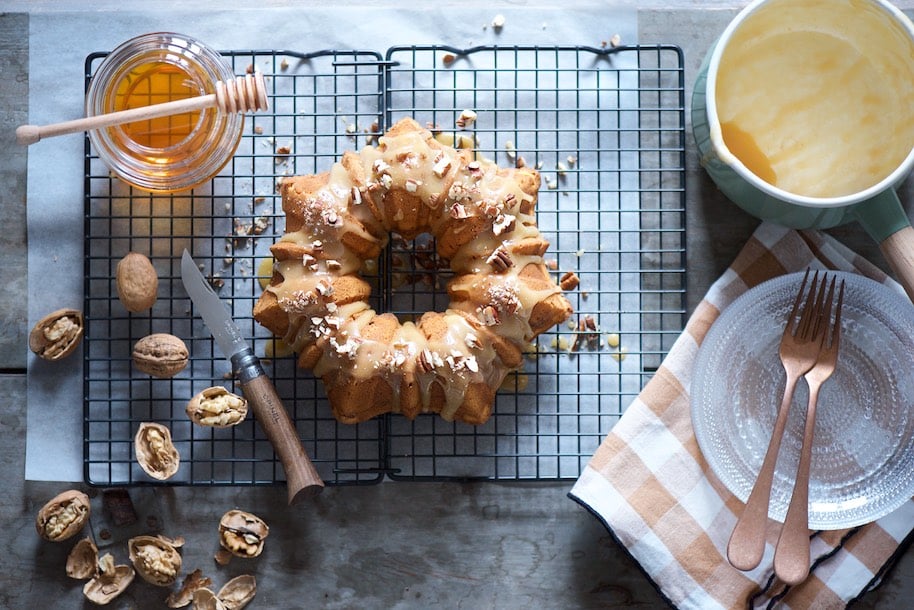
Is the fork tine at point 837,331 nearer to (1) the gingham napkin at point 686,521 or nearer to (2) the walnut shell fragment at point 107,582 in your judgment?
(1) the gingham napkin at point 686,521

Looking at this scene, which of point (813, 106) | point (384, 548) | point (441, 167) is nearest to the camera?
point (441, 167)

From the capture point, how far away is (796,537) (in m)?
1.54

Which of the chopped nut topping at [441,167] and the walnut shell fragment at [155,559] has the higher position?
the chopped nut topping at [441,167]

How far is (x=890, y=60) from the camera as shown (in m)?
1.60

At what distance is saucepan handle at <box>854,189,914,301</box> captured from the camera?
5.03 feet

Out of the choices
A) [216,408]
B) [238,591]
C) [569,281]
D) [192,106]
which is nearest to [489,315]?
[569,281]

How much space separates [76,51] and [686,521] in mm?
1489

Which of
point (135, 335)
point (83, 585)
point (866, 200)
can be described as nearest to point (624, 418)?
point (866, 200)

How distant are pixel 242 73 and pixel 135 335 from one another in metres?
0.55

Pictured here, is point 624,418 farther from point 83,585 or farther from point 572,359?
point 83,585

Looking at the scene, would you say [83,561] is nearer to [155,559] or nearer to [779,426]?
[155,559]

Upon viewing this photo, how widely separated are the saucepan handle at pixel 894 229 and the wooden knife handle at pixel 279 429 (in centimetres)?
108

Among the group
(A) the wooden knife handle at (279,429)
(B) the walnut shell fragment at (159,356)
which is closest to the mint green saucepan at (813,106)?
(A) the wooden knife handle at (279,429)

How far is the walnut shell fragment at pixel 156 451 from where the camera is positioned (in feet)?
5.42
